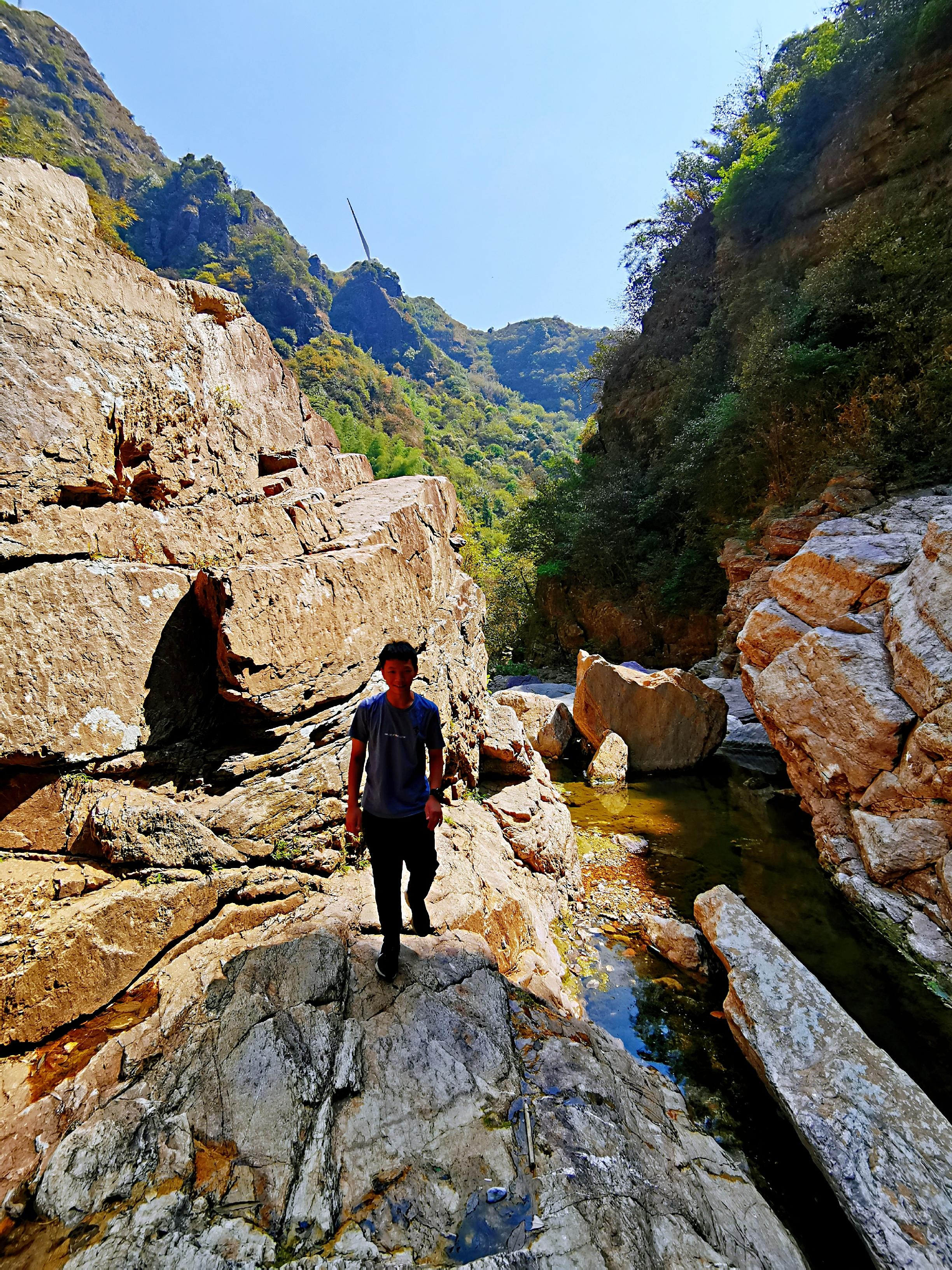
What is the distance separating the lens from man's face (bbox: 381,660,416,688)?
2869mm

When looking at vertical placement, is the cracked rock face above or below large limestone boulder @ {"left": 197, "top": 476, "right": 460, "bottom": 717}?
below

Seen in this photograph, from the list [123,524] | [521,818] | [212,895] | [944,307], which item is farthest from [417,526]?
[944,307]

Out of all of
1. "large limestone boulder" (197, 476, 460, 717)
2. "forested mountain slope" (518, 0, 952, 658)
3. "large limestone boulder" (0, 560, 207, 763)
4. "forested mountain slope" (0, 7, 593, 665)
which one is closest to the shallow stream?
"large limestone boulder" (197, 476, 460, 717)

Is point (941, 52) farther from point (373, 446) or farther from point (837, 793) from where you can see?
point (373, 446)

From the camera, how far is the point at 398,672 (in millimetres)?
2873

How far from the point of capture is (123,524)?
12.3 ft

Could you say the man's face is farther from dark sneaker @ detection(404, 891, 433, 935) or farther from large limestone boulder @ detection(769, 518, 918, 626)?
large limestone boulder @ detection(769, 518, 918, 626)

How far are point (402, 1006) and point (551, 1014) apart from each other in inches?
41.7

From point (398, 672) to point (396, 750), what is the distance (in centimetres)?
45

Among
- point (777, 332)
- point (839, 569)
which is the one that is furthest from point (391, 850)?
point (777, 332)

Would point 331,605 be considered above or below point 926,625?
above

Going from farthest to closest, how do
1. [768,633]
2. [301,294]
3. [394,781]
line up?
1. [301,294]
2. [768,633]
3. [394,781]

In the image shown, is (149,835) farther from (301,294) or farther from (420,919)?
(301,294)

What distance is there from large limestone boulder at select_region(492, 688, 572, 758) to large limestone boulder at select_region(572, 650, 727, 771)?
856mm
